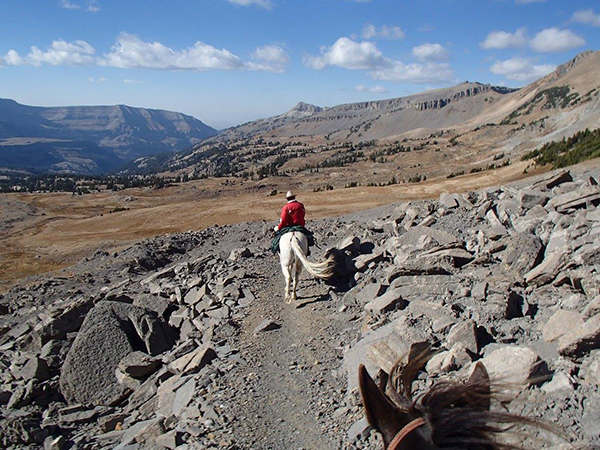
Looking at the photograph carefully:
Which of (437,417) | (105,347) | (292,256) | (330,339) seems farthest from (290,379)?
(437,417)

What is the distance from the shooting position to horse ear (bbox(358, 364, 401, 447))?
2424 millimetres

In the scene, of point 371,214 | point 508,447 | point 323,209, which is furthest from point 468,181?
point 508,447

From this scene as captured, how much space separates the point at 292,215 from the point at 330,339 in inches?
169

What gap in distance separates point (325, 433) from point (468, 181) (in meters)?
38.4

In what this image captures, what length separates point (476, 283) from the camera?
8.76 meters

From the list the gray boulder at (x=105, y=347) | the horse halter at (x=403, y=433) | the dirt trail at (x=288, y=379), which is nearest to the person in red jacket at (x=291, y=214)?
the dirt trail at (x=288, y=379)

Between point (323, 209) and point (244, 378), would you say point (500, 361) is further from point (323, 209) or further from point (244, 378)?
point (323, 209)

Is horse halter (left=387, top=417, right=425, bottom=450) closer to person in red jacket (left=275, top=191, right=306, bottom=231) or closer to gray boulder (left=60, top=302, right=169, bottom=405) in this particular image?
gray boulder (left=60, top=302, right=169, bottom=405)

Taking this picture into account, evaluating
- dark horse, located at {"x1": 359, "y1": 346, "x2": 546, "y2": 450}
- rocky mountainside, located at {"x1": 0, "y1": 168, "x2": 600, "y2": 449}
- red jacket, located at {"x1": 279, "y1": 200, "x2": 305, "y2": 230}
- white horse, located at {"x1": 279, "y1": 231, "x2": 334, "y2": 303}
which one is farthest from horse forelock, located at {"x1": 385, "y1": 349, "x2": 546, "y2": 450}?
red jacket, located at {"x1": 279, "y1": 200, "x2": 305, "y2": 230}

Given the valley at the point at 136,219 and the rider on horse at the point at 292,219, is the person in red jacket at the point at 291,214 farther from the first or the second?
the valley at the point at 136,219

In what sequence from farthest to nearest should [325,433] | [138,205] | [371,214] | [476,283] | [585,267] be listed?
[138,205] → [371,214] → [476,283] → [585,267] → [325,433]

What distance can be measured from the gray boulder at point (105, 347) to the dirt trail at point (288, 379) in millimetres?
2571

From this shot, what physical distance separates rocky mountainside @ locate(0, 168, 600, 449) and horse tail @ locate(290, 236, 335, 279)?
100 centimetres

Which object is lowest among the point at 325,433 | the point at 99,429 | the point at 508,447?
the point at 99,429
